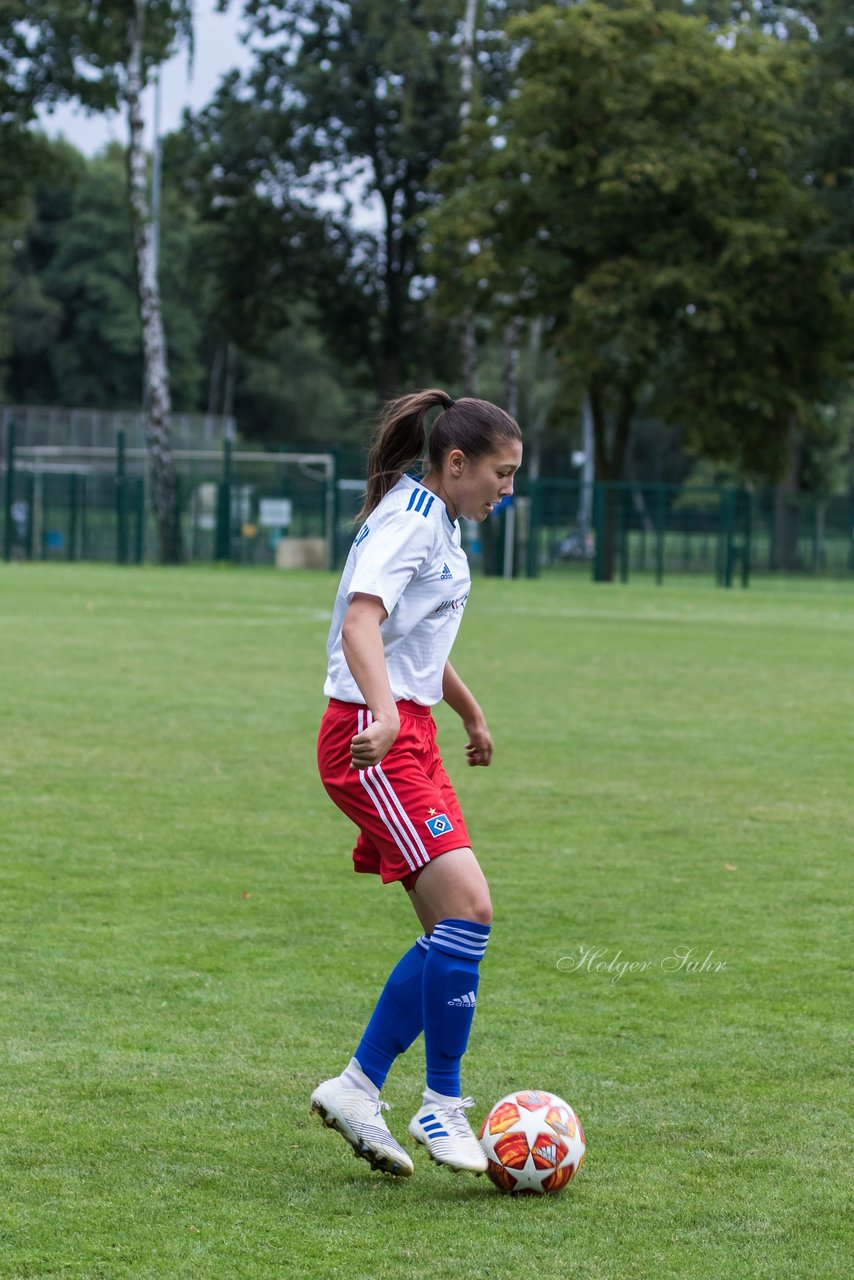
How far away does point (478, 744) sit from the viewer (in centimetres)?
479

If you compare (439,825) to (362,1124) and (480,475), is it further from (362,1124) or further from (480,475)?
(480,475)

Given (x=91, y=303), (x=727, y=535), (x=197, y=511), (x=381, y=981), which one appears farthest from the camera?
(x=91, y=303)

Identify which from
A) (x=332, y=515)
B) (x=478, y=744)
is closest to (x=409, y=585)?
(x=478, y=744)

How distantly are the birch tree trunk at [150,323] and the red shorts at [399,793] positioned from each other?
35488 millimetres

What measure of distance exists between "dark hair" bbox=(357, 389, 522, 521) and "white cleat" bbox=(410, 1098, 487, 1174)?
140 centimetres

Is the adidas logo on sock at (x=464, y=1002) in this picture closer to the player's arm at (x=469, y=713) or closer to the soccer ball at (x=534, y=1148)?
the soccer ball at (x=534, y=1148)

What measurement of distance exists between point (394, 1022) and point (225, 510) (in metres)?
35.2

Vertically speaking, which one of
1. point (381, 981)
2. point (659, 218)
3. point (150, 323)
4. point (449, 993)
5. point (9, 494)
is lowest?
point (381, 981)

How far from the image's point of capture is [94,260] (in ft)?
261

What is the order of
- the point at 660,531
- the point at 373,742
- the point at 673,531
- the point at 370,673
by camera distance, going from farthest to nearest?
the point at 673,531
the point at 660,531
the point at 370,673
the point at 373,742

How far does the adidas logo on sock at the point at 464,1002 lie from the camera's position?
397 cm

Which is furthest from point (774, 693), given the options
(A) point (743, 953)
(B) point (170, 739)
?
(A) point (743, 953)

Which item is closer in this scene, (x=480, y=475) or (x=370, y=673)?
(x=370, y=673)

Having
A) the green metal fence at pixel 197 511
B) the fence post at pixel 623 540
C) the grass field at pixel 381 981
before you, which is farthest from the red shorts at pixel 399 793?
the green metal fence at pixel 197 511
